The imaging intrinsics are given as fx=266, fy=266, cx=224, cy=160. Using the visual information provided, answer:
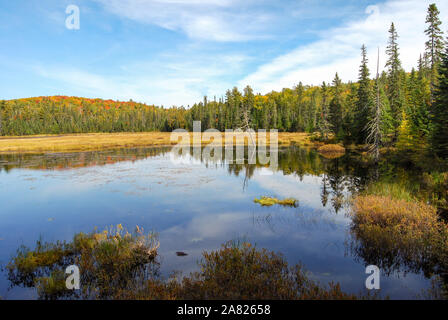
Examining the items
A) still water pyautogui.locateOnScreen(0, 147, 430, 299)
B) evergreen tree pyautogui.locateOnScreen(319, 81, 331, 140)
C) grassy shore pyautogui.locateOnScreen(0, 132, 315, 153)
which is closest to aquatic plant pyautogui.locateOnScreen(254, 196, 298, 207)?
still water pyautogui.locateOnScreen(0, 147, 430, 299)

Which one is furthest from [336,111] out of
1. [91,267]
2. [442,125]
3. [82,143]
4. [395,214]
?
[82,143]

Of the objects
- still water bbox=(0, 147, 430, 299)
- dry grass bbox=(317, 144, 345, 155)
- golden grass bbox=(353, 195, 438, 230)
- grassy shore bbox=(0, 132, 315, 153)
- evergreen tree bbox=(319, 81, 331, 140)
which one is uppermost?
evergreen tree bbox=(319, 81, 331, 140)

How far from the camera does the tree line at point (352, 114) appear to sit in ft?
101

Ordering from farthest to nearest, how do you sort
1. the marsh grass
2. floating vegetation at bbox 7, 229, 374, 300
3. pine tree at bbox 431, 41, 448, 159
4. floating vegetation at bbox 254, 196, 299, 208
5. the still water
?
pine tree at bbox 431, 41, 448, 159 → floating vegetation at bbox 254, 196, 299, 208 → the still water → the marsh grass → floating vegetation at bbox 7, 229, 374, 300

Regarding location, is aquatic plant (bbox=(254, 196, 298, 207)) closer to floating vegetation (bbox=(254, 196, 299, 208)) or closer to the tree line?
floating vegetation (bbox=(254, 196, 299, 208))

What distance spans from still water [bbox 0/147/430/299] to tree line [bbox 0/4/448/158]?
28.6ft

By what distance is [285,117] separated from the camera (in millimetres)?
103188

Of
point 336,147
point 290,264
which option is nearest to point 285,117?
point 336,147

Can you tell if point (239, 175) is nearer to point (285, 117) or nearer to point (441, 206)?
point (441, 206)

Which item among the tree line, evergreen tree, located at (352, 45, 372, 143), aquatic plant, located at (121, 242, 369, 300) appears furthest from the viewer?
evergreen tree, located at (352, 45, 372, 143)

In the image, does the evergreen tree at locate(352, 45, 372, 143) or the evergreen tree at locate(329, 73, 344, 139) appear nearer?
the evergreen tree at locate(352, 45, 372, 143)

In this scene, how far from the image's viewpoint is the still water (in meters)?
9.66

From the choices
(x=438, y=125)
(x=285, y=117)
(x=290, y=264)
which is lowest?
(x=290, y=264)
